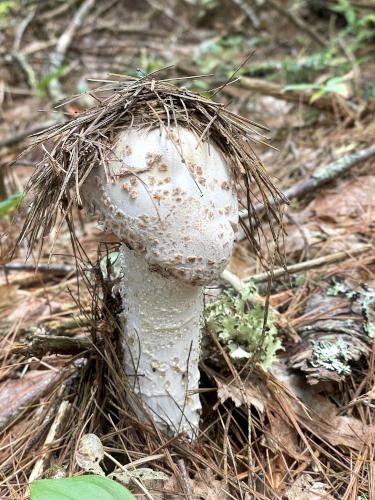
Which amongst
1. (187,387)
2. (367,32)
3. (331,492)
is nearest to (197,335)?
(187,387)

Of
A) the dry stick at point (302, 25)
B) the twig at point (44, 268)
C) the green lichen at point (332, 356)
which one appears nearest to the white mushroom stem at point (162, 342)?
the green lichen at point (332, 356)

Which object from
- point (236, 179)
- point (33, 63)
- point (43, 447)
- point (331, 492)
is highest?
point (33, 63)

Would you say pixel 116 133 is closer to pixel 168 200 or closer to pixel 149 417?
pixel 168 200

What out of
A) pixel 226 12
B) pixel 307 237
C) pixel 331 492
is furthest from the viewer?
pixel 226 12

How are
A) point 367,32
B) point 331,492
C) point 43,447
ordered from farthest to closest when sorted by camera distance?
point 367,32
point 43,447
point 331,492

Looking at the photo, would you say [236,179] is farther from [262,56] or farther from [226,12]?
[226,12]

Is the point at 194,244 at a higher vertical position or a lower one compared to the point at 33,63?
lower

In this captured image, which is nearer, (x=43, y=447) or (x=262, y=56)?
(x=43, y=447)

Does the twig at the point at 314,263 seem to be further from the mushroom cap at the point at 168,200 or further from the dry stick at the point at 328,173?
the mushroom cap at the point at 168,200
